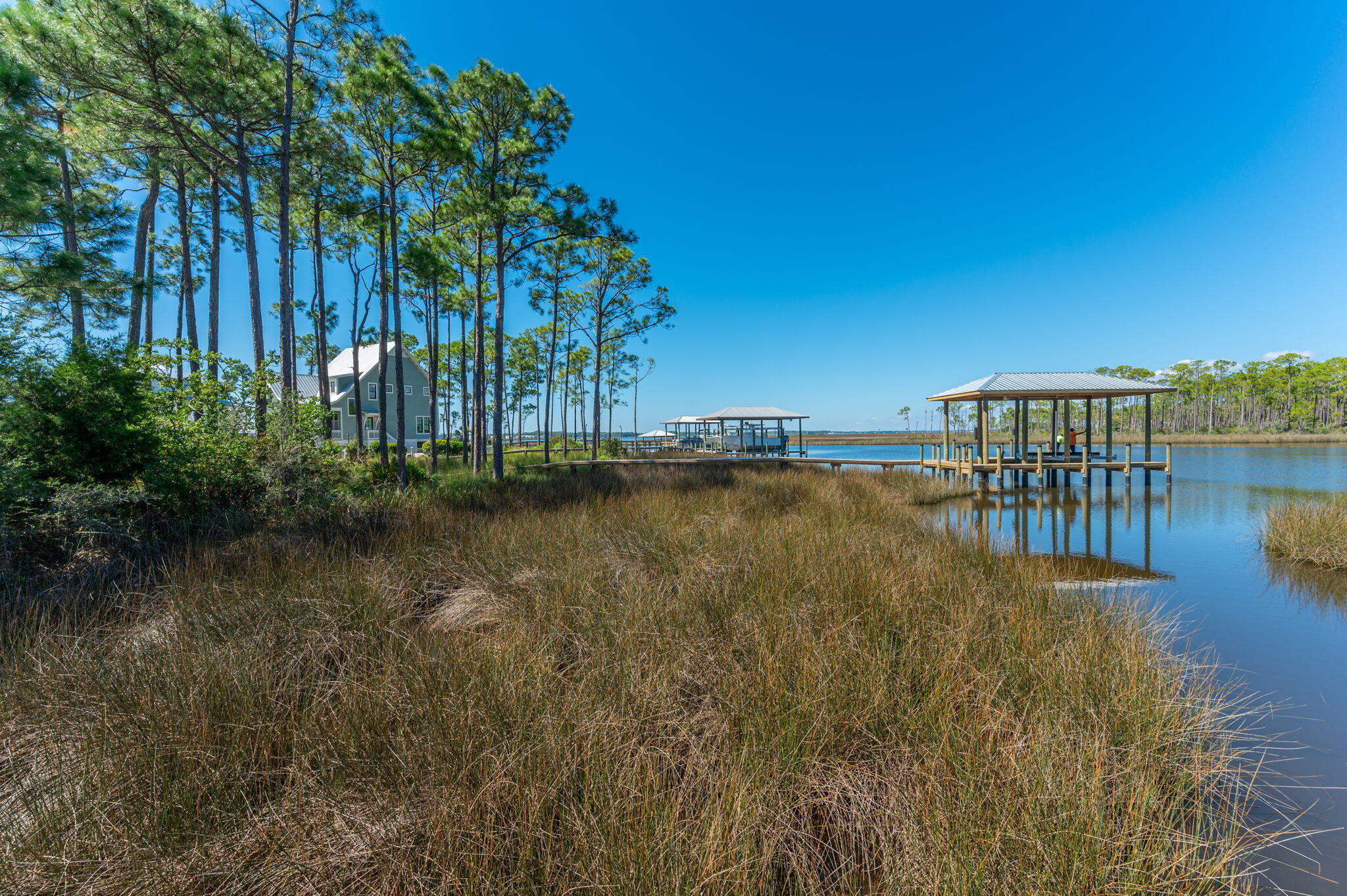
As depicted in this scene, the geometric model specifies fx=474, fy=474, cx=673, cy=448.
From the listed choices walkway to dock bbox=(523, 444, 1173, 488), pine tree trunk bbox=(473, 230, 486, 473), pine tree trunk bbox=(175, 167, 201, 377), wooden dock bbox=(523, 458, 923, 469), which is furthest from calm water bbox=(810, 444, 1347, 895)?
pine tree trunk bbox=(175, 167, 201, 377)

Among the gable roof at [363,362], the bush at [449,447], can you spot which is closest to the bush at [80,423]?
the bush at [449,447]

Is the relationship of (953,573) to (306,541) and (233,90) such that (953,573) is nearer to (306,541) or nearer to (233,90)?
(306,541)

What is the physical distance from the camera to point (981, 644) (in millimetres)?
2854

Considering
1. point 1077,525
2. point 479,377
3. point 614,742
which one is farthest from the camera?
point 479,377

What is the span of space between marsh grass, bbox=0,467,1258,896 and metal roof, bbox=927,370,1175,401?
13062 millimetres

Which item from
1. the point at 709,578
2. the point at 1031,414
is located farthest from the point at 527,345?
the point at 1031,414

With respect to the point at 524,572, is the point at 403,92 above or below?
above

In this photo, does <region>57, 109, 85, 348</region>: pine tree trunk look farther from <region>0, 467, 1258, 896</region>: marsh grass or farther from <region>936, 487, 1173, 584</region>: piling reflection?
<region>936, 487, 1173, 584</region>: piling reflection

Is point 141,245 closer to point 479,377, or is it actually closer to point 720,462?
point 479,377

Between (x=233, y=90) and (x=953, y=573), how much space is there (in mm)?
13499

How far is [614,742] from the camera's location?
194 cm

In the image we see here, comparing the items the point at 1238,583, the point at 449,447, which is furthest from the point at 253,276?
the point at 1238,583

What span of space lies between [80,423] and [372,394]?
93.1ft

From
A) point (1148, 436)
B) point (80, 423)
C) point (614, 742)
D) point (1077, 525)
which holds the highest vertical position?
point (80, 423)
